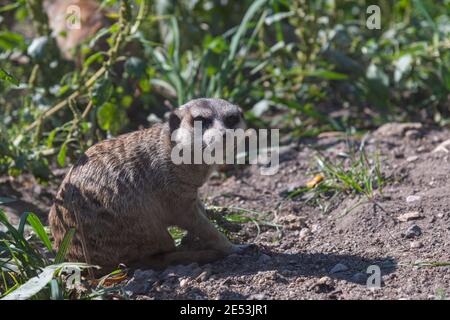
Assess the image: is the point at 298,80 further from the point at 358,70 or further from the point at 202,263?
the point at 202,263

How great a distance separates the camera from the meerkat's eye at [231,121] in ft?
14.3

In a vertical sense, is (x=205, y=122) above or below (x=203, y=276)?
above

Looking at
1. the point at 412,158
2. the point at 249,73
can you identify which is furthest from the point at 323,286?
the point at 249,73

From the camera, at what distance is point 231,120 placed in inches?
173

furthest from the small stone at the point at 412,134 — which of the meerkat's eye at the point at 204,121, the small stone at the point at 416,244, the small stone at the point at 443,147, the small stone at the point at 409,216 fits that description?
the meerkat's eye at the point at 204,121

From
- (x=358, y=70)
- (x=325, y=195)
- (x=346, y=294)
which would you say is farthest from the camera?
(x=358, y=70)

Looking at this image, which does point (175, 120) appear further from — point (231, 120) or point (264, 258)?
point (264, 258)

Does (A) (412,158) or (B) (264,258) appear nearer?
(B) (264,258)

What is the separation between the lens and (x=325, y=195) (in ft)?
16.9

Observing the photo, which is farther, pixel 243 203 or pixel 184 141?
pixel 243 203

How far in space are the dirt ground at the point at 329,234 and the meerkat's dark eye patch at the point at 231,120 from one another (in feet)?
2.65
